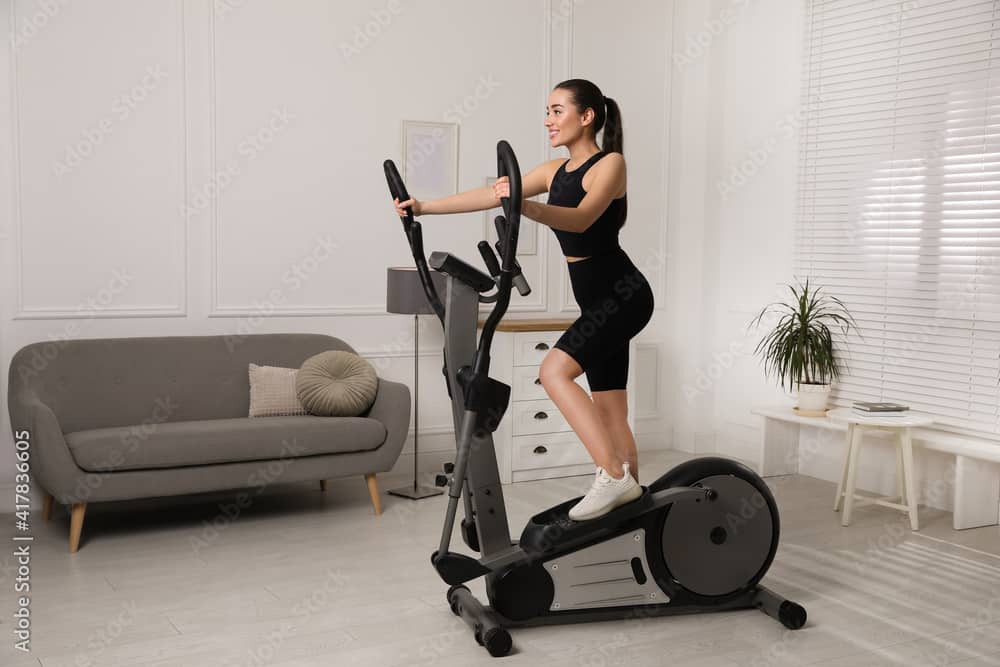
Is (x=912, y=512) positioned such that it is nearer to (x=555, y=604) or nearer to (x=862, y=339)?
(x=862, y=339)

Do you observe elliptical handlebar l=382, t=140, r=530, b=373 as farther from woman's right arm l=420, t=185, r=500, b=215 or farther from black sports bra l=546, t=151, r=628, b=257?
black sports bra l=546, t=151, r=628, b=257

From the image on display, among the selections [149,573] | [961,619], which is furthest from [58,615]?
[961,619]

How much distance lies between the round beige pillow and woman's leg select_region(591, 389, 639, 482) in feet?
5.28

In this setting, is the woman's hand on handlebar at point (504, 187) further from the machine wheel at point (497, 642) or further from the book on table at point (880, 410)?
the book on table at point (880, 410)

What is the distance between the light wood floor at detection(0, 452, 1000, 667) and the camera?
2.82 metres

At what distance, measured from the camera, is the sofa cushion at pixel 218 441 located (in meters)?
3.81

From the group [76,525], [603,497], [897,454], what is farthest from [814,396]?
[76,525]

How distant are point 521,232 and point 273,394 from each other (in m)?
1.89

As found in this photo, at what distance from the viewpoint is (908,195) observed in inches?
188

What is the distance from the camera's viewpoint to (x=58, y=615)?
307 centimetres

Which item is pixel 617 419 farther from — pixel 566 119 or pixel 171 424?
pixel 171 424

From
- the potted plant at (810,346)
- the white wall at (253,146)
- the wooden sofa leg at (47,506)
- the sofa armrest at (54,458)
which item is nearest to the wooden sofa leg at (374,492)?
the white wall at (253,146)

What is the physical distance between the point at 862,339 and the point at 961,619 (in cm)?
217

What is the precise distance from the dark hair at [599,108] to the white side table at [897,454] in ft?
6.59
